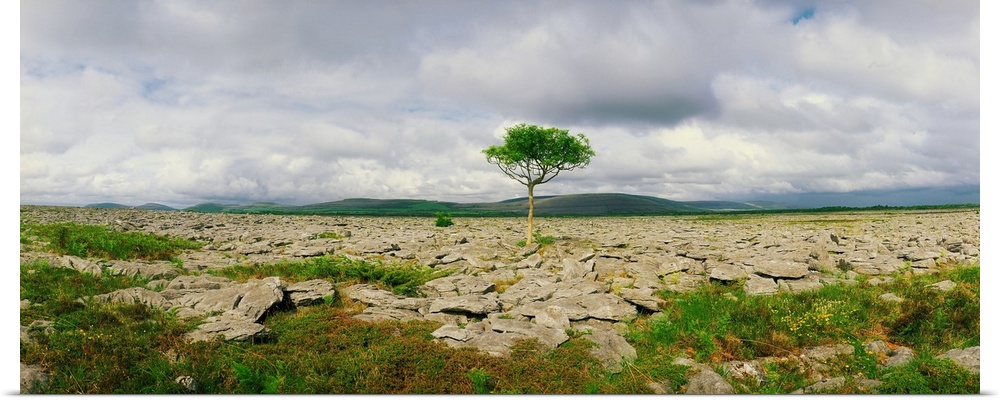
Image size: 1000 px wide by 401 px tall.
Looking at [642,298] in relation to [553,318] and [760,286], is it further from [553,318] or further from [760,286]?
[760,286]

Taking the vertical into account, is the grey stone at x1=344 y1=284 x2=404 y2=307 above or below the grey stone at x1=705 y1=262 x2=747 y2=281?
below

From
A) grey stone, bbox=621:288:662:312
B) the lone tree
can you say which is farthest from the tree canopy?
grey stone, bbox=621:288:662:312

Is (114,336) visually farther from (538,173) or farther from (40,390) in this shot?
(538,173)

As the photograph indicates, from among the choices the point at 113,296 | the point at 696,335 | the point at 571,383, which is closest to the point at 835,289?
the point at 696,335

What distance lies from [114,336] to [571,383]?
26.7ft

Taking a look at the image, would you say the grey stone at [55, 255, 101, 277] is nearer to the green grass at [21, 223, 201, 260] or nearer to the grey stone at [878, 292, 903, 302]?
the green grass at [21, 223, 201, 260]

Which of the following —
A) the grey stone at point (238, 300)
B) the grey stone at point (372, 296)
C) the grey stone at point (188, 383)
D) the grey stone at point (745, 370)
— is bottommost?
the grey stone at point (745, 370)

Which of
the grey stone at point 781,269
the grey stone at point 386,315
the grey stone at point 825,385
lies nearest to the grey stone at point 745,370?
the grey stone at point 825,385

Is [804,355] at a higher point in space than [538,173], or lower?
lower

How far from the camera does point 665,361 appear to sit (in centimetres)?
823

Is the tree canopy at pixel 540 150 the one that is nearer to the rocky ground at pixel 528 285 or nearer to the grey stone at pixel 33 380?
the rocky ground at pixel 528 285

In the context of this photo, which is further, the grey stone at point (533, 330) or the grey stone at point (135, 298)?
the grey stone at point (135, 298)

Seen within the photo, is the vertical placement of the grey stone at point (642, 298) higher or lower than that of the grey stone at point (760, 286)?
lower

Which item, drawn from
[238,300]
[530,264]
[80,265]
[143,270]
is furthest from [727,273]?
[80,265]
